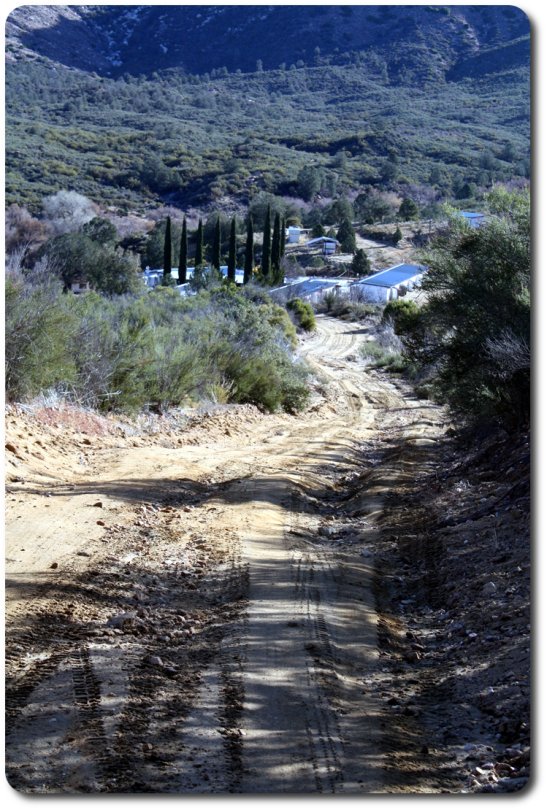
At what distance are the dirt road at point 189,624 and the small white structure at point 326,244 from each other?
2650 inches

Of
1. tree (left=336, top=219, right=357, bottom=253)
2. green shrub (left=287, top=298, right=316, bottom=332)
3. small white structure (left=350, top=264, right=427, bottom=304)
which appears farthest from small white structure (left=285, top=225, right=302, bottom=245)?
green shrub (left=287, top=298, right=316, bottom=332)

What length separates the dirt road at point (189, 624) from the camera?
14.0 feet

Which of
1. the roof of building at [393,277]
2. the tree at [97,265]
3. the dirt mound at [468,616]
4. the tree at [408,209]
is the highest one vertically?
the tree at [408,209]

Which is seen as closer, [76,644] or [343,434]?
[76,644]

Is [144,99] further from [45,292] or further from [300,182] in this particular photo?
[45,292]

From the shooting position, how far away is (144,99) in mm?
54219

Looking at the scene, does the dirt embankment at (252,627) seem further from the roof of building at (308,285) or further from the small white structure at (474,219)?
A: the roof of building at (308,285)

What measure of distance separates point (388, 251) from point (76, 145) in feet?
93.0

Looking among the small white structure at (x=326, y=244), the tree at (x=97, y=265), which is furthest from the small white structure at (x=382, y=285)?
the tree at (x=97, y=265)

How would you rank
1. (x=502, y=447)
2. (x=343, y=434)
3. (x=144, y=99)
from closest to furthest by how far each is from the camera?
(x=502, y=447), (x=343, y=434), (x=144, y=99)

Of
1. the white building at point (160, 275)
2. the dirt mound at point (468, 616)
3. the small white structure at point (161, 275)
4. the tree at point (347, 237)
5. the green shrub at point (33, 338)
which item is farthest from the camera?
the tree at point (347, 237)

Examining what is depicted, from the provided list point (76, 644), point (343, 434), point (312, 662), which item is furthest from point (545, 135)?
point (343, 434)

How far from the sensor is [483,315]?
44.0 feet

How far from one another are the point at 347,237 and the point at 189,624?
76.1m
